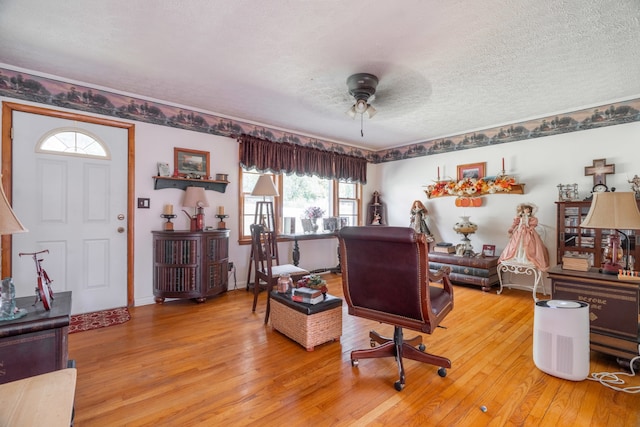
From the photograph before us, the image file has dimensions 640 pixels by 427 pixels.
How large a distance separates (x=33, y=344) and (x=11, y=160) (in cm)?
248

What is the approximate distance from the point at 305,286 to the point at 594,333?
2.29 metres

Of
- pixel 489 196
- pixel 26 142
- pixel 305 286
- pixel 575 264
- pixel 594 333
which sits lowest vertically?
pixel 594 333

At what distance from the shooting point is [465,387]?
188 centimetres

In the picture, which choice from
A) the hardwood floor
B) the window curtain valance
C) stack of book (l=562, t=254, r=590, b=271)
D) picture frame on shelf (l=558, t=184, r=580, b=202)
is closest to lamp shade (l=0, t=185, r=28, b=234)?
the hardwood floor

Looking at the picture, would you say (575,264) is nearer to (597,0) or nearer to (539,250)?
(539,250)

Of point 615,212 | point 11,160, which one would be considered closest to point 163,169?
point 11,160

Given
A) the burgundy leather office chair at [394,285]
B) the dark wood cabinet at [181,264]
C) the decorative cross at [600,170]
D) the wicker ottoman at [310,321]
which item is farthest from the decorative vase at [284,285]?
the decorative cross at [600,170]

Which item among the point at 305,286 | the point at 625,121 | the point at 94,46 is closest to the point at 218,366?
the point at 305,286

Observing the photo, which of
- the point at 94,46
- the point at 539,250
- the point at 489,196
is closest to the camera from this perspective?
the point at 94,46

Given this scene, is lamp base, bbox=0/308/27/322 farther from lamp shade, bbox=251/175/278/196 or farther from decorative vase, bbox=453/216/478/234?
decorative vase, bbox=453/216/478/234

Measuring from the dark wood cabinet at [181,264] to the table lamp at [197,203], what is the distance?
0.78 ft

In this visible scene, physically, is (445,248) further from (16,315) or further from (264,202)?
(16,315)

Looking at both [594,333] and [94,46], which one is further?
[94,46]

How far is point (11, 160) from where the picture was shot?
2.80m
